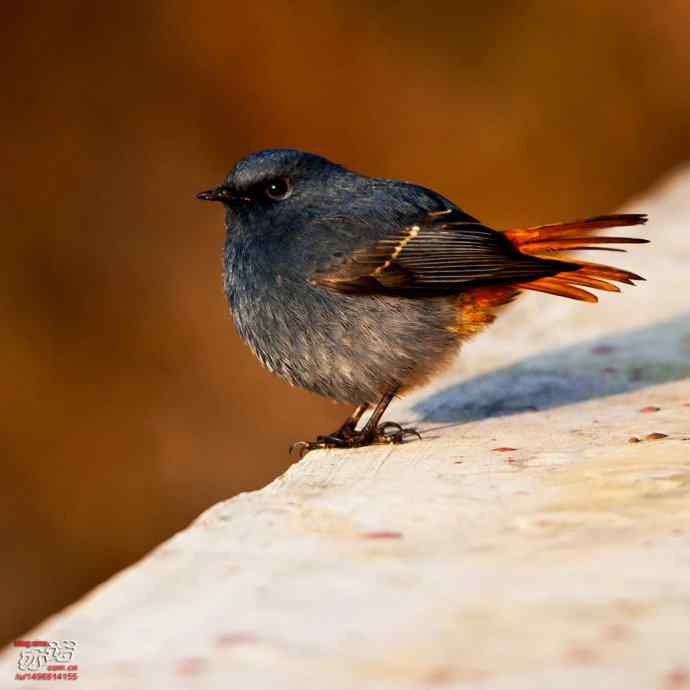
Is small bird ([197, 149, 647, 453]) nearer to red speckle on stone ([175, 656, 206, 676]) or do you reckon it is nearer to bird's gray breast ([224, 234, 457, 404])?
bird's gray breast ([224, 234, 457, 404])

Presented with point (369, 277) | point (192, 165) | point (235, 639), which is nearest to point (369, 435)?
point (369, 277)

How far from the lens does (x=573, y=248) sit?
3934 millimetres

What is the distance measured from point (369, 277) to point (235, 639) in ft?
6.42

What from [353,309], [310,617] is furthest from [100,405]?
[310,617]

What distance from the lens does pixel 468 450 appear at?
3.36 metres

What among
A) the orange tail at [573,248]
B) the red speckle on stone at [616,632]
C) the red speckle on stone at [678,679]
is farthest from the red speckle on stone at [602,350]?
the red speckle on stone at [678,679]

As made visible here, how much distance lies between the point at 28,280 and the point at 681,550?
5.27 meters

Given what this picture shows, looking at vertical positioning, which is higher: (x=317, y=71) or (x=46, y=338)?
(x=317, y=71)

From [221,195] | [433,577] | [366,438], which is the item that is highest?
[221,195]

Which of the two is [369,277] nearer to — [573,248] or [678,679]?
[573,248]

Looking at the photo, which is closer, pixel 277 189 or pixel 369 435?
pixel 369 435

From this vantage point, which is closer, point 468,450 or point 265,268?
point 468,450

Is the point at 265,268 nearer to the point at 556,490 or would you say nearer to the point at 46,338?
the point at 556,490

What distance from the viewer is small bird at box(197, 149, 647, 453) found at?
377cm
